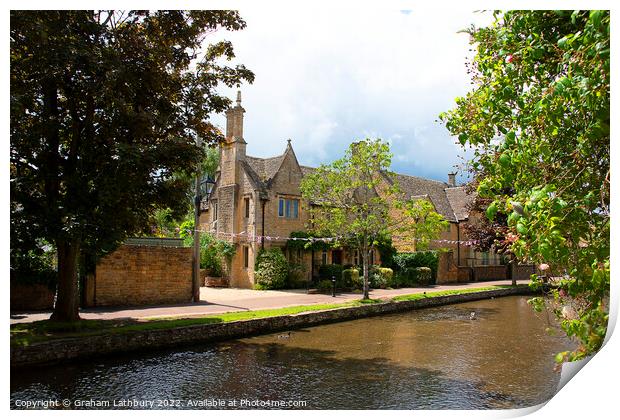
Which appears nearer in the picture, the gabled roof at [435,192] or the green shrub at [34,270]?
the green shrub at [34,270]

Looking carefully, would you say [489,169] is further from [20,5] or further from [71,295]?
[71,295]

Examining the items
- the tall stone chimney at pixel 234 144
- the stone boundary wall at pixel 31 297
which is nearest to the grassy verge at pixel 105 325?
the stone boundary wall at pixel 31 297

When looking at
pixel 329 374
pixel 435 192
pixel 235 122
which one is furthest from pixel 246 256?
pixel 435 192

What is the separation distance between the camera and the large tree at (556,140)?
4.88 meters

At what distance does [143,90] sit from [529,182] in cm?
962

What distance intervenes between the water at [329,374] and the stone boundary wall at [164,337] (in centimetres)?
34

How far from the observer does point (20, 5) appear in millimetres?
8648

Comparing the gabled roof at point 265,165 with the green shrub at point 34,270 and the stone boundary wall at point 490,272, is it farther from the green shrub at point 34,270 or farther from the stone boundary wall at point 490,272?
the stone boundary wall at point 490,272

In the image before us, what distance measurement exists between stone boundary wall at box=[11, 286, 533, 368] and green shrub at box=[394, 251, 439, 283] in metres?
12.5

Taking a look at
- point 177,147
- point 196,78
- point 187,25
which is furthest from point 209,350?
point 187,25

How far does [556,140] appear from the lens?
20.0ft

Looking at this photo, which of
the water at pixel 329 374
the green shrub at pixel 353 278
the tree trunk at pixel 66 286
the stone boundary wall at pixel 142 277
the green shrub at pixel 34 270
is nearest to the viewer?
the water at pixel 329 374

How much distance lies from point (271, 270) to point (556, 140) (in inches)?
831

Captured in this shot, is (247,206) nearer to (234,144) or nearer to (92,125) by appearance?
(234,144)
